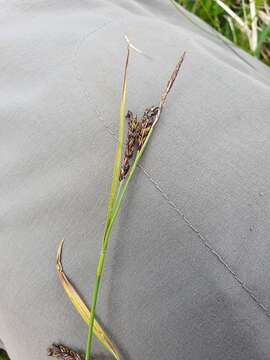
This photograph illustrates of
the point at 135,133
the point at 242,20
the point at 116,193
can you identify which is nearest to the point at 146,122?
the point at 135,133

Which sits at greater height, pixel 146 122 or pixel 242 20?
pixel 242 20

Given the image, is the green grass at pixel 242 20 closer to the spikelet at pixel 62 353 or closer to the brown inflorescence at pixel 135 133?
the brown inflorescence at pixel 135 133

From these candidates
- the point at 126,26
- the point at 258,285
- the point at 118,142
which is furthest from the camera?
the point at 126,26

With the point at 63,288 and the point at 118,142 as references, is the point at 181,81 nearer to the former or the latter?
the point at 118,142

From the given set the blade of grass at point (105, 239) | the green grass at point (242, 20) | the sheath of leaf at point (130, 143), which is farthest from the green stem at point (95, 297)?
the green grass at point (242, 20)

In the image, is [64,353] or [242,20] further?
[242,20]

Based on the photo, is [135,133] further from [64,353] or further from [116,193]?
[64,353]

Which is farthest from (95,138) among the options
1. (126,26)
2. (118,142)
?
(126,26)
